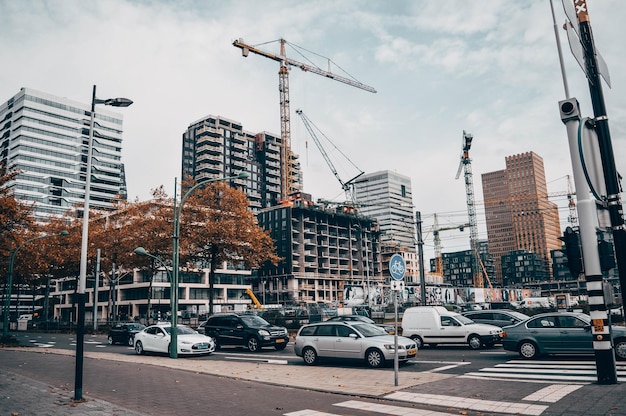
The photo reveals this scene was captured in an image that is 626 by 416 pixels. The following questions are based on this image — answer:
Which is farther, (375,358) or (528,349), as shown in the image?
(528,349)

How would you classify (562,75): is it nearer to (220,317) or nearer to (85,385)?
(85,385)

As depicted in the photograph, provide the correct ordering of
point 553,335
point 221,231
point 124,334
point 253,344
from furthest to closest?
point 221,231 → point 124,334 → point 253,344 → point 553,335

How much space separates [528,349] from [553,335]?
0.95 meters

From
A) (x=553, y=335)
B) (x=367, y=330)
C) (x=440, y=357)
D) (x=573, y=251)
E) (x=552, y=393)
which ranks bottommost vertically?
(x=440, y=357)

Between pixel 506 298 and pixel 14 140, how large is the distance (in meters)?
128

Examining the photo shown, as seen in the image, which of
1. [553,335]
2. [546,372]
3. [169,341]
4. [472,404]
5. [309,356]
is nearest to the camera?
[472,404]

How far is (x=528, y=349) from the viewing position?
16031 millimetres

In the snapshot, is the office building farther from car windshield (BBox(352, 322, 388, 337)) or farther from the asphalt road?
car windshield (BBox(352, 322, 388, 337))

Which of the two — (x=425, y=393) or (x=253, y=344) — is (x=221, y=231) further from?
(x=425, y=393)

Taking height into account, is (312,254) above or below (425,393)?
above

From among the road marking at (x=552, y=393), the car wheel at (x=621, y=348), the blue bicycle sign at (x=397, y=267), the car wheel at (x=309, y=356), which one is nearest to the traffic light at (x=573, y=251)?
the road marking at (x=552, y=393)

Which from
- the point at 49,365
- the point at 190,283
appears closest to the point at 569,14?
the point at 49,365

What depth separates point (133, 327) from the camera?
1164 inches

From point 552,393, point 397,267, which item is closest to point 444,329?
point 397,267
